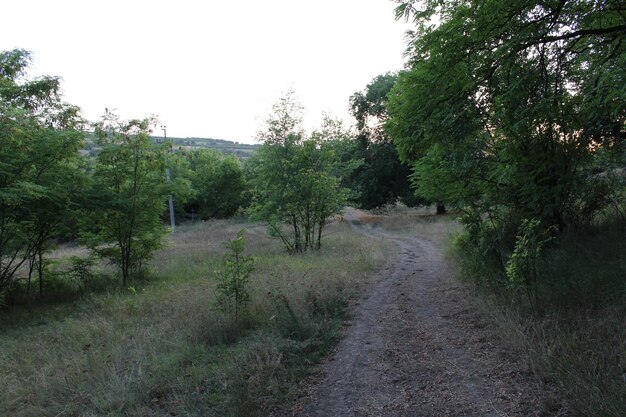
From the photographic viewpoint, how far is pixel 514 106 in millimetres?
6926

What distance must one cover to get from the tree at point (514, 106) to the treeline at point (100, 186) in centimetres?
883

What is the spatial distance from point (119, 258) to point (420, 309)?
10917mm

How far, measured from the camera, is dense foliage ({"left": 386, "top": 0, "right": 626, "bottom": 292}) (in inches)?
223

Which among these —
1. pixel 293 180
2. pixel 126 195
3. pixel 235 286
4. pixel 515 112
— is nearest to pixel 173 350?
pixel 235 286

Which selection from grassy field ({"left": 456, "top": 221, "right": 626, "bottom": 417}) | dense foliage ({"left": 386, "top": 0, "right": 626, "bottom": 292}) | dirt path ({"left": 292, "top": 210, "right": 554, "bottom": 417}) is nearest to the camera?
grassy field ({"left": 456, "top": 221, "right": 626, "bottom": 417})

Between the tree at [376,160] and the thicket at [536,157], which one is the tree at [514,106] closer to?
the thicket at [536,157]

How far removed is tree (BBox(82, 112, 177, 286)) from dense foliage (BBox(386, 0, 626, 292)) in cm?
908

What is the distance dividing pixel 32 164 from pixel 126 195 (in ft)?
10.2

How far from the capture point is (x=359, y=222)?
33.7 metres

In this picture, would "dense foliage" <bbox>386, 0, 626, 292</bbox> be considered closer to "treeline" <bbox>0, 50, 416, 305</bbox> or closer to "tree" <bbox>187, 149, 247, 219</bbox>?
"treeline" <bbox>0, 50, 416, 305</bbox>

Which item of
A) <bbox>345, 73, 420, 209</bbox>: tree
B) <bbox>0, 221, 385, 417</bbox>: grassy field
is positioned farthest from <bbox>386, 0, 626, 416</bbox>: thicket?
<bbox>345, 73, 420, 209</bbox>: tree

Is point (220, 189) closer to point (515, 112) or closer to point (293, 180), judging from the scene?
point (293, 180)

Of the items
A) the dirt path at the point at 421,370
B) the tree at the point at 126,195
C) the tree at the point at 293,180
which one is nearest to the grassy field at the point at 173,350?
the dirt path at the point at 421,370

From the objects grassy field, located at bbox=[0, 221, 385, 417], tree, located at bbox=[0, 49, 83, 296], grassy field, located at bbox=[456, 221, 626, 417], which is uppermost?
tree, located at bbox=[0, 49, 83, 296]
